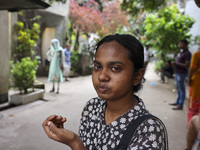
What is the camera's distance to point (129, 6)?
5879 mm

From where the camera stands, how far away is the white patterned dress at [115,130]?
3.30ft

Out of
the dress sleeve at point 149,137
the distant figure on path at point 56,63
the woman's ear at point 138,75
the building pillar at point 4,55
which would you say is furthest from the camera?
the distant figure on path at point 56,63

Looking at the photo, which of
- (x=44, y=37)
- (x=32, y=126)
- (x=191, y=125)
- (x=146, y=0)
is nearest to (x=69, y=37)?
(x=44, y=37)

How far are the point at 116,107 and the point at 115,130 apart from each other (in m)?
0.14

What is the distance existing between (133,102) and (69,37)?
12540mm

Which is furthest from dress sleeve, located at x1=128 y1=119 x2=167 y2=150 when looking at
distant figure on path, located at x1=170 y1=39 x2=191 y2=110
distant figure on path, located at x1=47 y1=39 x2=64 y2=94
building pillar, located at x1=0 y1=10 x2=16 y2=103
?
distant figure on path, located at x1=47 y1=39 x2=64 y2=94

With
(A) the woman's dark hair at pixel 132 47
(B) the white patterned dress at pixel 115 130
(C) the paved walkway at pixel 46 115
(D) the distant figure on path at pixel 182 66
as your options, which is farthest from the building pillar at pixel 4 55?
(A) the woman's dark hair at pixel 132 47

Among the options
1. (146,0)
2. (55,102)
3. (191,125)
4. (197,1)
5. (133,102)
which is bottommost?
(55,102)

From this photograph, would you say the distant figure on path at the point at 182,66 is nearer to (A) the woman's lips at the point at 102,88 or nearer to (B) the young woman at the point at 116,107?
(B) the young woman at the point at 116,107

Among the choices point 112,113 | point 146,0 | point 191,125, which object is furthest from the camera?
point 146,0

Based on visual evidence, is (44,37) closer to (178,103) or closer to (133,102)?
(178,103)

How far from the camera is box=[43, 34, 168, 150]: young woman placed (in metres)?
1.02

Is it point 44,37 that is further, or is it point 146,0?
point 44,37

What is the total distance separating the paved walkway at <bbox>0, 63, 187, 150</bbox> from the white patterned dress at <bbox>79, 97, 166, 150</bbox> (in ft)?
7.06
